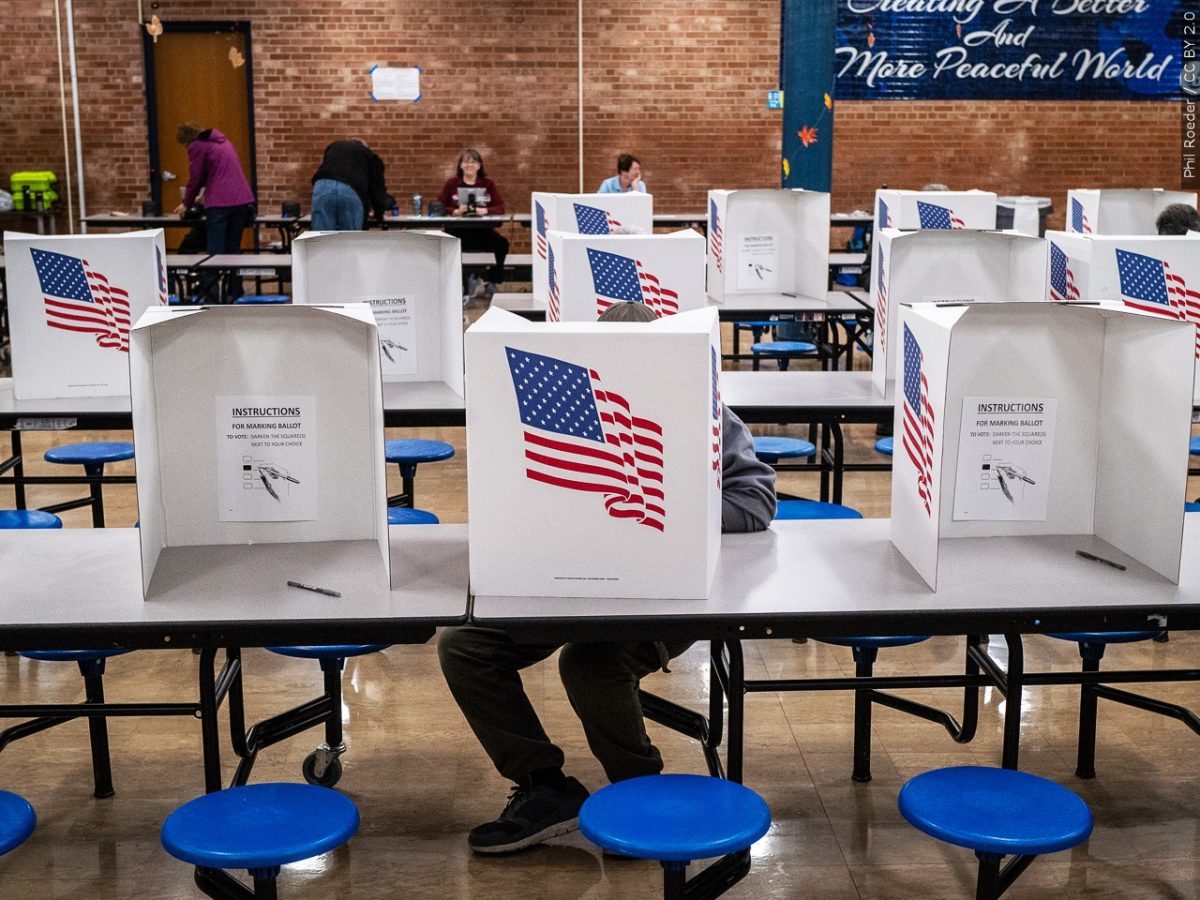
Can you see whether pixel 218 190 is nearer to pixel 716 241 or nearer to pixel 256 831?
pixel 716 241

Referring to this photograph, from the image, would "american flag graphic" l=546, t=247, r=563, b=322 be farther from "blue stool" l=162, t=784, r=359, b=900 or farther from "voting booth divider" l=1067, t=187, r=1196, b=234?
"voting booth divider" l=1067, t=187, r=1196, b=234

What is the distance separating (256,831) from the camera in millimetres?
2018

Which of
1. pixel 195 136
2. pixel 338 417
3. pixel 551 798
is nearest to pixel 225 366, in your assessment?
pixel 338 417

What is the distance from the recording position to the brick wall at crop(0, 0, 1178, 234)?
37.4ft

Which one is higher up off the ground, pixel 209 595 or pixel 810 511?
pixel 209 595

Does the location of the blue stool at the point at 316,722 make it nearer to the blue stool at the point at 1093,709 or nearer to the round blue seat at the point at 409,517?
the round blue seat at the point at 409,517

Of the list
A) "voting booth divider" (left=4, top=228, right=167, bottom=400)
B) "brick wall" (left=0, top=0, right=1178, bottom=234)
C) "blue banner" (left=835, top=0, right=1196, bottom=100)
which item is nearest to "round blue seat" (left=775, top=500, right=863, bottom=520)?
"voting booth divider" (left=4, top=228, right=167, bottom=400)

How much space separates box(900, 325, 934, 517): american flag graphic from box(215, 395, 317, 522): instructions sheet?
105 centimetres

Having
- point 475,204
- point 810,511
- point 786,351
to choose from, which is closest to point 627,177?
point 475,204

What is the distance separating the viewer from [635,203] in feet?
19.7

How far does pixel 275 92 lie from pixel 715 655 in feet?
32.5

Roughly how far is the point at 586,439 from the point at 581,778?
1.13 m

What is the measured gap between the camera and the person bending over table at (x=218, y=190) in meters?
9.30

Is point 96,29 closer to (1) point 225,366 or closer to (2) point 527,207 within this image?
(2) point 527,207
